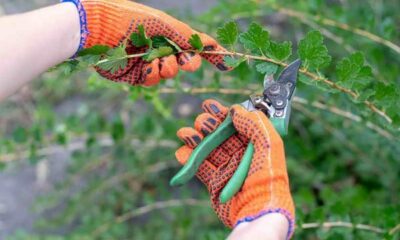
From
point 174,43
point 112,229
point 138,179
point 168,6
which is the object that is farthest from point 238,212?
point 168,6

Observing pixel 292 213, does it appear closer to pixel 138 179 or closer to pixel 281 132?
pixel 281 132

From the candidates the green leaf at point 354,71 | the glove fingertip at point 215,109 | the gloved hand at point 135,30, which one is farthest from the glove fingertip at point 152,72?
the green leaf at point 354,71

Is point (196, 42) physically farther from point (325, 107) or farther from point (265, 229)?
point (325, 107)

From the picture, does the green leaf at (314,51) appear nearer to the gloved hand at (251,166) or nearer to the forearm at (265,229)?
the gloved hand at (251,166)

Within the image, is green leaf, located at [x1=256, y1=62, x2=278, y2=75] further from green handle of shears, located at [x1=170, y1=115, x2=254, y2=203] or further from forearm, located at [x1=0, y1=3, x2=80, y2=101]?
forearm, located at [x1=0, y1=3, x2=80, y2=101]

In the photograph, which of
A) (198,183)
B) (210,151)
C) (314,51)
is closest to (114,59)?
(210,151)

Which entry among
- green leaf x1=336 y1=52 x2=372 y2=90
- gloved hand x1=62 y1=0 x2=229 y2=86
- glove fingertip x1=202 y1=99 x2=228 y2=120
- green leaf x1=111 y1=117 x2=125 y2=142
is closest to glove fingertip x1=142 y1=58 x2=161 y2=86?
gloved hand x1=62 y1=0 x2=229 y2=86
